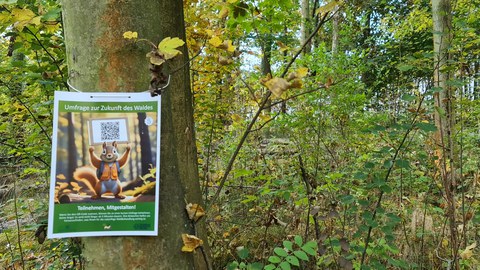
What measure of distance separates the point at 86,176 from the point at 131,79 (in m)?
0.33

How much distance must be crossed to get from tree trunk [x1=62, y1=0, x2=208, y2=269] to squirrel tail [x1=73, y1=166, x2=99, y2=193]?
0.54ft

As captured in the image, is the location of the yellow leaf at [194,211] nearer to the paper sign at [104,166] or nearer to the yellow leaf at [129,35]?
the paper sign at [104,166]

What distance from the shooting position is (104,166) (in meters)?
1.00

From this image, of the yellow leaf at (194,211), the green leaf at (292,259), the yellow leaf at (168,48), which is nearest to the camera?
the yellow leaf at (168,48)

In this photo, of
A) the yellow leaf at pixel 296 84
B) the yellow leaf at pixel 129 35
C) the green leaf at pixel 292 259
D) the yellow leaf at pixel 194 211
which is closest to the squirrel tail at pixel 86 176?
the yellow leaf at pixel 194 211

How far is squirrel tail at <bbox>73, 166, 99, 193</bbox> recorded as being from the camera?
99 cm

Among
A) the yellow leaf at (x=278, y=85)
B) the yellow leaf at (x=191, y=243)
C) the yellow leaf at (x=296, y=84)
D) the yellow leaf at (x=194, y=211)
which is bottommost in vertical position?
the yellow leaf at (x=191, y=243)

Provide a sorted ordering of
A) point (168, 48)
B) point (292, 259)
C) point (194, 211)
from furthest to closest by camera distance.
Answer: point (292, 259) → point (194, 211) → point (168, 48)

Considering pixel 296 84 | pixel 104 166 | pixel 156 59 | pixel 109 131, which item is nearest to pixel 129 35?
pixel 156 59

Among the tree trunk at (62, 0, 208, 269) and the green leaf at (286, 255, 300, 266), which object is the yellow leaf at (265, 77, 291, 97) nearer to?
the tree trunk at (62, 0, 208, 269)

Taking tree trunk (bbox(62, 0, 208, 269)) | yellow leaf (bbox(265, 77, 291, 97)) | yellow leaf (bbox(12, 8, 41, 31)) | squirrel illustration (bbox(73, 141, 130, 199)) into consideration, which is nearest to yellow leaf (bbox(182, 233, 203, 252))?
tree trunk (bbox(62, 0, 208, 269))

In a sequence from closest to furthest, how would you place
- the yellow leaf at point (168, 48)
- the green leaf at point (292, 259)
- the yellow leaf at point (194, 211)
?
the yellow leaf at point (168, 48) → the yellow leaf at point (194, 211) → the green leaf at point (292, 259)

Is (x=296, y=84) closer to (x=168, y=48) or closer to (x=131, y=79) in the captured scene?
(x=168, y=48)

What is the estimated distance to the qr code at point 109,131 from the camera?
101 centimetres
